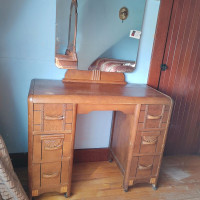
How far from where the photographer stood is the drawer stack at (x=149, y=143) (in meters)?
1.64

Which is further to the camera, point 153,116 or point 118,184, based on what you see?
point 118,184

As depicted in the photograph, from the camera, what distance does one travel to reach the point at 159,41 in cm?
197

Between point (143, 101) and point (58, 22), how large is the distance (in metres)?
0.91

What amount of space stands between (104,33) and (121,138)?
0.94 m

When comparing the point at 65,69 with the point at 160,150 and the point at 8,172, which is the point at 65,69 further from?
the point at 160,150

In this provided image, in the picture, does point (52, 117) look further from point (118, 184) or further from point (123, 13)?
point (123, 13)

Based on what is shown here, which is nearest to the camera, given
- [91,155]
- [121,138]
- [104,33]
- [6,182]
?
[6,182]

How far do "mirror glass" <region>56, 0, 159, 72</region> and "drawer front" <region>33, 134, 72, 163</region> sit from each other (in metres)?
0.66

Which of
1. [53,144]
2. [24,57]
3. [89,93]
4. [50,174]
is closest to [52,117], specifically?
[53,144]

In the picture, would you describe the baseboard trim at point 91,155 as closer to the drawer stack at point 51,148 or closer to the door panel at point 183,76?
the drawer stack at point 51,148

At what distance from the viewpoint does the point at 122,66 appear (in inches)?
76.9

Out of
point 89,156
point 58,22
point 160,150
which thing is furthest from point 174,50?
point 89,156

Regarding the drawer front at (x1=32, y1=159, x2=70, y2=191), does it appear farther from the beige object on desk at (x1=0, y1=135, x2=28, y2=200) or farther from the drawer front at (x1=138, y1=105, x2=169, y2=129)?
the drawer front at (x1=138, y1=105, x2=169, y2=129)

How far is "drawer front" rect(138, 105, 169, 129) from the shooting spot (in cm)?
162
